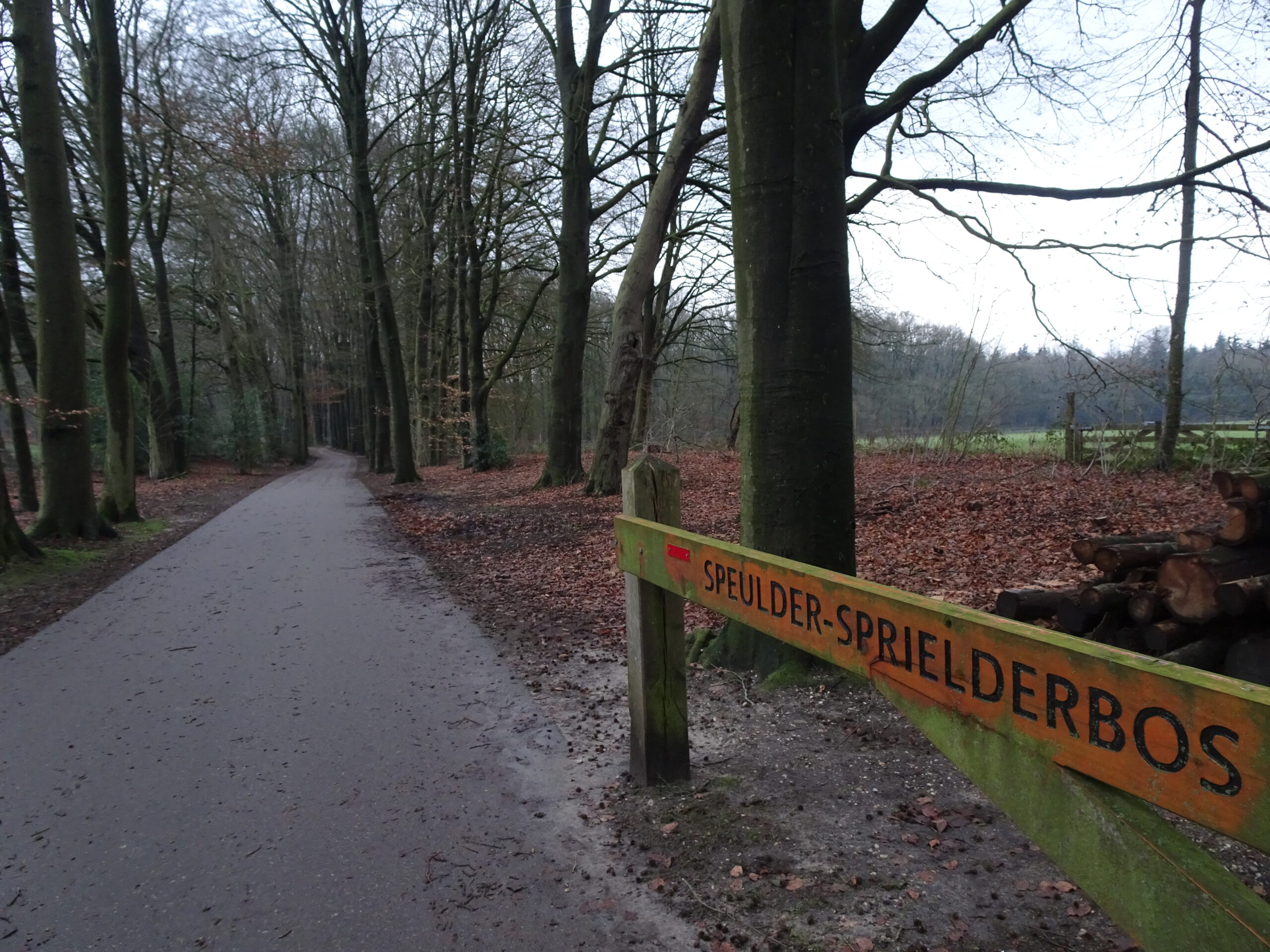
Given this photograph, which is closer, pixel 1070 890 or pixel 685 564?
pixel 1070 890

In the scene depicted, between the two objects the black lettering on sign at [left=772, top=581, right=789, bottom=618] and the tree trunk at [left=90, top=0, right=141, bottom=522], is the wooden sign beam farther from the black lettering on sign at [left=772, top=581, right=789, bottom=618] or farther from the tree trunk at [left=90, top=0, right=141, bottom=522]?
the tree trunk at [left=90, top=0, right=141, bottom=522]

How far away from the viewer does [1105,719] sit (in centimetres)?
146

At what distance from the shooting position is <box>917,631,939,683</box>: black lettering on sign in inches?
72.8

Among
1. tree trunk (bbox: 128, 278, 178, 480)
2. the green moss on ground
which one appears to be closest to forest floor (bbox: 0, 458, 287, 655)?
the green moss on ground

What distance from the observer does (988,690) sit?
171 cm

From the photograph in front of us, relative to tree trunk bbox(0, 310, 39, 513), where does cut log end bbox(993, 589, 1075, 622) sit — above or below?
below

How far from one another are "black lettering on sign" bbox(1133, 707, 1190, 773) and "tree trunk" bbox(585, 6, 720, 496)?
9977 mm

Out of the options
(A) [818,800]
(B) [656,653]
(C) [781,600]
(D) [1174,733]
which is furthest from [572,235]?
(D) [1174,733]

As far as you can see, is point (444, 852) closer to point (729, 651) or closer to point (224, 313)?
point (729, 651)

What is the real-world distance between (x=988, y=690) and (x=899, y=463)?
1659 cm

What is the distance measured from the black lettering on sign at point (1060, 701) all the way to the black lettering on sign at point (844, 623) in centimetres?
60

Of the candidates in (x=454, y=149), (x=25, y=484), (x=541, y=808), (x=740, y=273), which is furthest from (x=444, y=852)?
(x=454, y=149)

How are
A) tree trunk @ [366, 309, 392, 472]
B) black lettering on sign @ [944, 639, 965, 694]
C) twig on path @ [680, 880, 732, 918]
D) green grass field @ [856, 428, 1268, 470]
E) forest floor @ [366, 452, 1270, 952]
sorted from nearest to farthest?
1. black lettering on sign @ [944, 639, 965, 694]
2. forest floor @ [366, 452, 1270, 952]
3. twig on path @ [680, 880, 732, 918]
4. green grass field @ [856, 428, 1268, 470]
5. tree trunk @ [366, 309, 392, 472]

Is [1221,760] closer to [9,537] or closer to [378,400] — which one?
[9,537]
